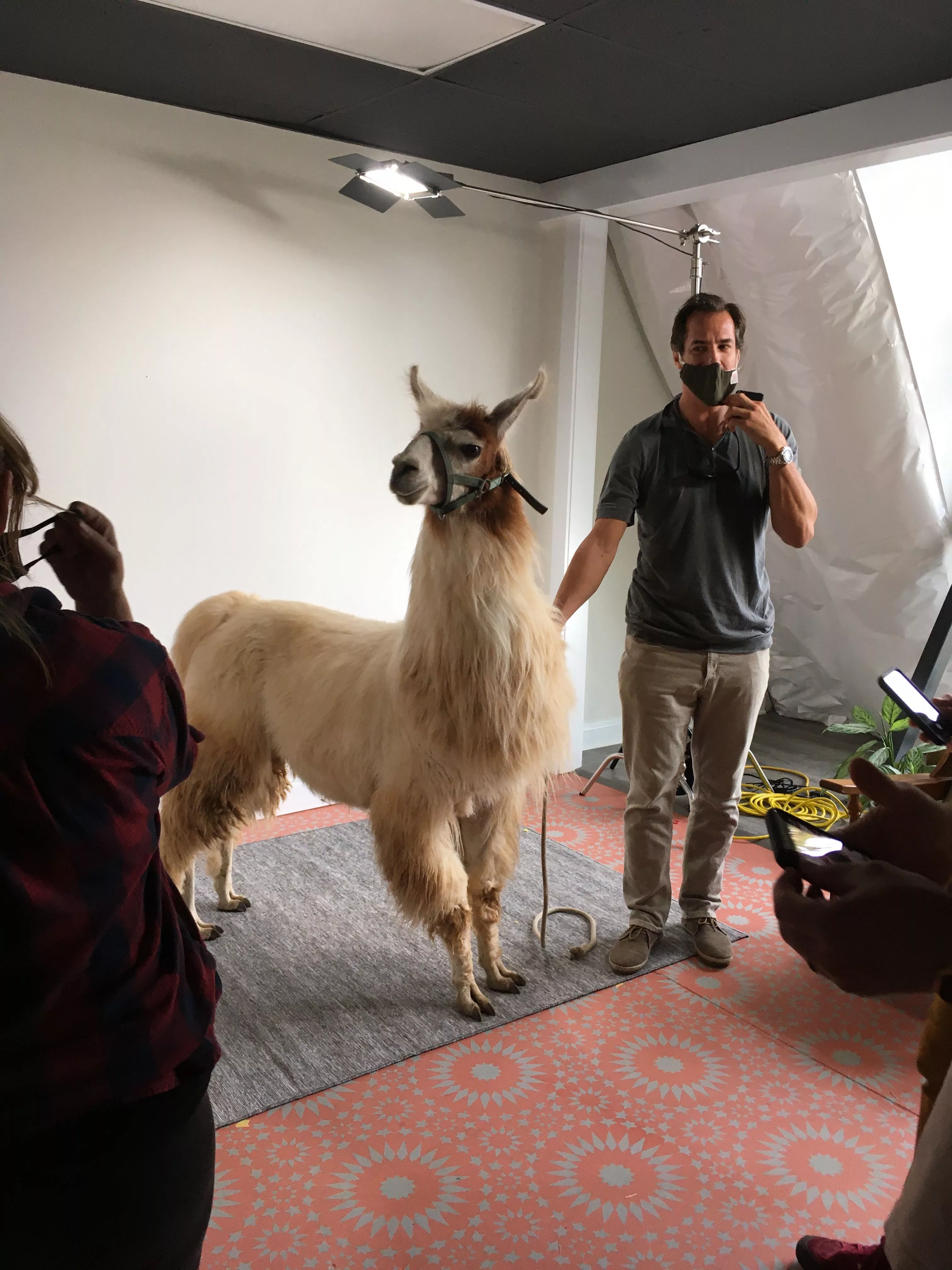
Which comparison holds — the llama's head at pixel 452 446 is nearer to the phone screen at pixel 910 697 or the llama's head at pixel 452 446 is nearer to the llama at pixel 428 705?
the llama at pixel 428 705

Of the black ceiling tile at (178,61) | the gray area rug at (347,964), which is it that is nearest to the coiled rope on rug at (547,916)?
the gray area rug at (347,964)

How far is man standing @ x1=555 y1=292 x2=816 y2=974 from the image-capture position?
239 centimetres

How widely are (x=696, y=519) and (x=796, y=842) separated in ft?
5.12

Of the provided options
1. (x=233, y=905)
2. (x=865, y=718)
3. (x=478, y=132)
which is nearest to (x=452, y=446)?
(x=233, y=905)

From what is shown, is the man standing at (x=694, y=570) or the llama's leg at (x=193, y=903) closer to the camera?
the man standing at (x=694, y=570)

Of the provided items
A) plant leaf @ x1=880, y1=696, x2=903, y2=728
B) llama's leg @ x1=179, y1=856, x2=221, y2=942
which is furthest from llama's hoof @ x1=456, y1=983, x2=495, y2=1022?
plant leaf @ x1=880, y1=696, x2=903, y2=728

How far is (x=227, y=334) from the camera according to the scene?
132 inches

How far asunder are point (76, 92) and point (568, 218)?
1915 millimetres

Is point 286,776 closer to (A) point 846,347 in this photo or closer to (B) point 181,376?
(B) point 181,376

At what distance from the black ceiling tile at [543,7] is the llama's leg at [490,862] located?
1933 mm

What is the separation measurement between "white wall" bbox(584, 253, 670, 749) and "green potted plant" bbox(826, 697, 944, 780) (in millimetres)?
1053

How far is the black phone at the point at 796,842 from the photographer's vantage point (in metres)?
0.78

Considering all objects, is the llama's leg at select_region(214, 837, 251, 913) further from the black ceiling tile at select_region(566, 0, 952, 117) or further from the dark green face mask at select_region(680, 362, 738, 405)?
the black ceiling tile at select_region(566, 0, 952, 117)

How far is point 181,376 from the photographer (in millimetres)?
3275
